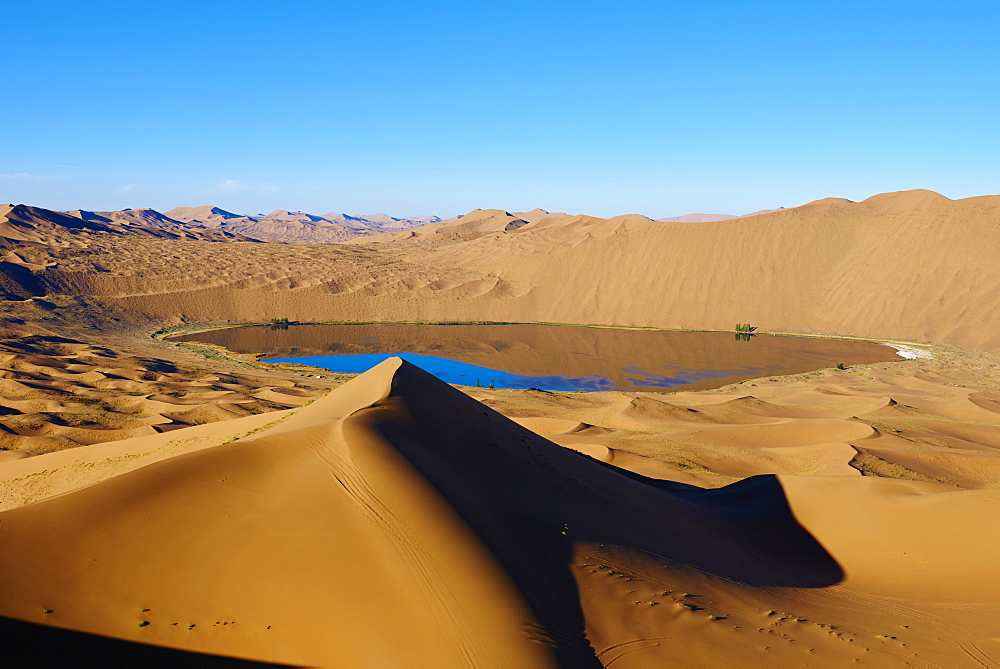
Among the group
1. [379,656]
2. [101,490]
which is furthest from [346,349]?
[379,656]

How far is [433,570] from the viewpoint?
6887 millimetres

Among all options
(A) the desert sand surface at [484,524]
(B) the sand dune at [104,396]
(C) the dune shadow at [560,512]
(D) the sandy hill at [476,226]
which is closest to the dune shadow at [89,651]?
(A) the desert sand surface at [484,524]

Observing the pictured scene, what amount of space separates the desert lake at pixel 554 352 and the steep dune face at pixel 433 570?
2747 cm

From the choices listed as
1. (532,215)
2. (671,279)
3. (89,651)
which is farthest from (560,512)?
(532,215)

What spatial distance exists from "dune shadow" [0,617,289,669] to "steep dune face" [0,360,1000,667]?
0.11m

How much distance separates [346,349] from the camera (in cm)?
5122

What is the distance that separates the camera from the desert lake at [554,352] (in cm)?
4159

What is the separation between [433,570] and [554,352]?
4445 cm

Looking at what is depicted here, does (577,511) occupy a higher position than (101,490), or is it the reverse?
(101,490)

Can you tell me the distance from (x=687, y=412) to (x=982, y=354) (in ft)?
123

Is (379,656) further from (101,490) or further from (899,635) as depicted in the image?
(899,635)

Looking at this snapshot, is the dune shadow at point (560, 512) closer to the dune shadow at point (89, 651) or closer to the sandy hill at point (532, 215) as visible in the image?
the dune shadow at point (89, 651)

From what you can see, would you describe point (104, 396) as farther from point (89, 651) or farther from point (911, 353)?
point (911, 353)

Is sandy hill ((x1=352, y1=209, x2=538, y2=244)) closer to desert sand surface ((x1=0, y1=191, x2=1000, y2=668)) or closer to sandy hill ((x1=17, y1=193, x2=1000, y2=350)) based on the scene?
sandy hill ((x1=17, y1=193, x2=1000, y2=350))
